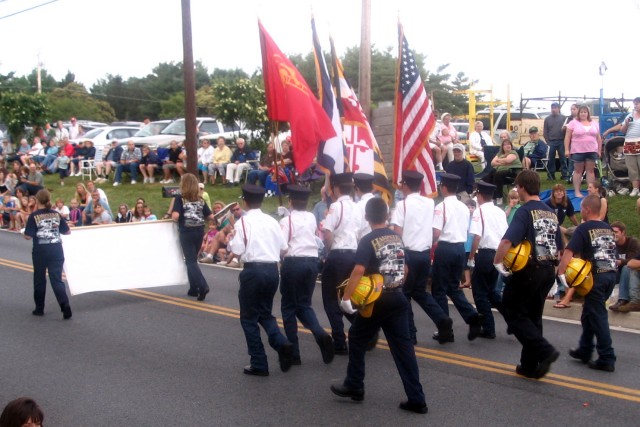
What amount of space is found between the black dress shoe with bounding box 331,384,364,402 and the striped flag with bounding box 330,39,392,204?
574cm

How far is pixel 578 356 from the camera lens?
8.42 metres

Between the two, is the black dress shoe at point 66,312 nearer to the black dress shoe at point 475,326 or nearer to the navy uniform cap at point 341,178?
the navy uniform cap at point 341,178

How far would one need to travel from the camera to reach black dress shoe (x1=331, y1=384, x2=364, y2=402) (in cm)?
719

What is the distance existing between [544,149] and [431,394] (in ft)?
43.8

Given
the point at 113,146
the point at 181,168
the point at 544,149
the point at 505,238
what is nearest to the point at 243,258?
the point at 505,238

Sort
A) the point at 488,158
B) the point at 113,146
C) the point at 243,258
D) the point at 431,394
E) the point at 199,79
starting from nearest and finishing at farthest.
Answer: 1. the point at 431,394
2. the point at 243,258
3. the point at 488,158
4. the point at 113,146
5. the point at 199,79

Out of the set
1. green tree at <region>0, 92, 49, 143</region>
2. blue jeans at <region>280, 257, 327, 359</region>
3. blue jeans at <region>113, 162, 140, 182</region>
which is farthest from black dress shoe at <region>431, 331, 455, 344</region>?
green tree at <region>0, 92, 49, 143</region>

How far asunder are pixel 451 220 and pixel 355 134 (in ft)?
13.0

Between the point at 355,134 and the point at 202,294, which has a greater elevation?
the point at 355,134

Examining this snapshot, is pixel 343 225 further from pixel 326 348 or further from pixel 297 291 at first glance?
pixel 326 348

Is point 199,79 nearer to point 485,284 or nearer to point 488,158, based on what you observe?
point 488,158

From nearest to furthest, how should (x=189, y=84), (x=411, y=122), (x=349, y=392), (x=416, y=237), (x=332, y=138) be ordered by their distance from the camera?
(x=349, y=392)
(x=416, y=237)
(x=332, y=138)
(x=411, y=122)
(x=189, y=84)

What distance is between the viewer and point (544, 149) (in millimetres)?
19734

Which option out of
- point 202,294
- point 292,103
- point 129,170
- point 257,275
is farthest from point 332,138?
point 129,170
